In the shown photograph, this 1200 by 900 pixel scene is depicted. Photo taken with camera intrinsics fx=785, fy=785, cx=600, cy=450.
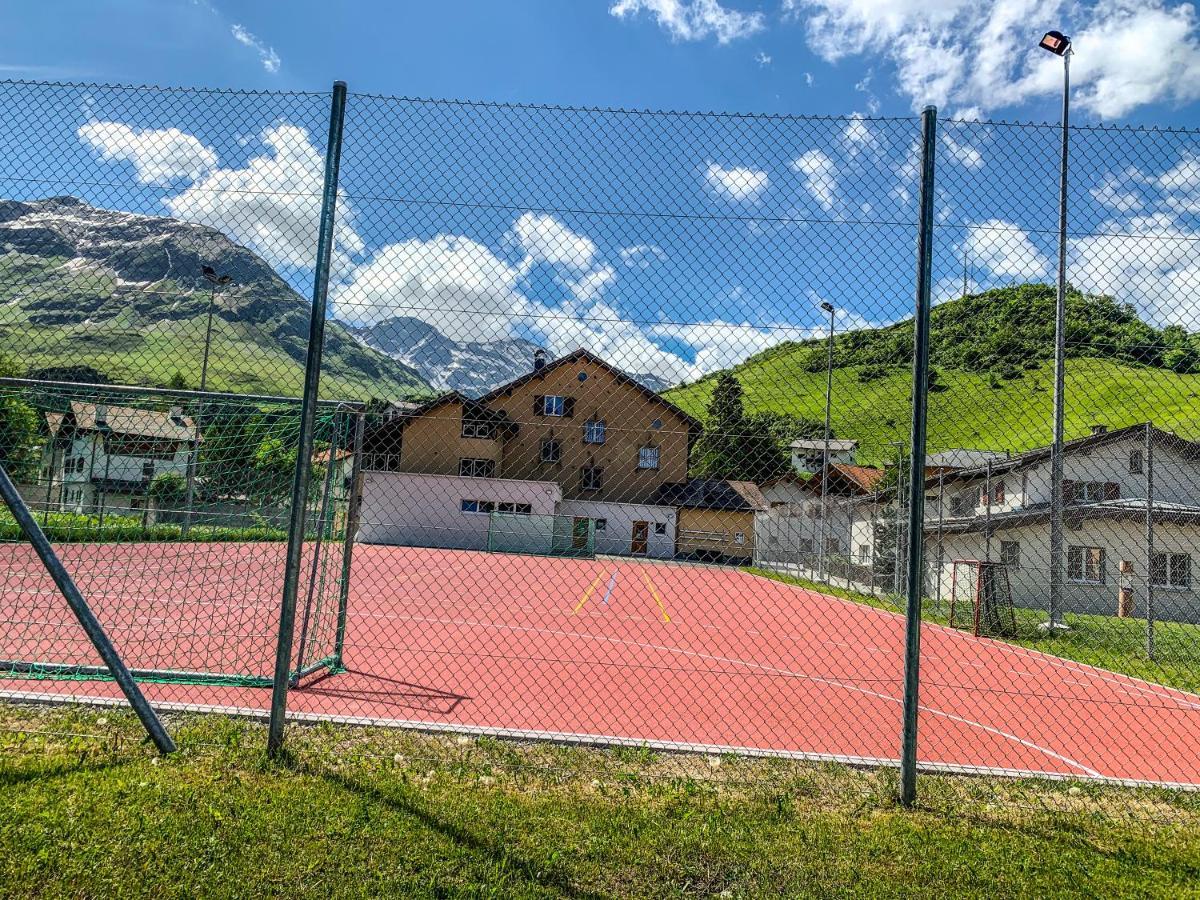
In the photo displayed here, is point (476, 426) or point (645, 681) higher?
point (476, 426)

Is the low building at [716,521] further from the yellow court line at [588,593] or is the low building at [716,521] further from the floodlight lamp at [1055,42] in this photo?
the floodlight lamp at [1055,42]

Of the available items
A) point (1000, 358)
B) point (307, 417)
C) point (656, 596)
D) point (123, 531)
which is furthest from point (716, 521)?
point (307, 417)

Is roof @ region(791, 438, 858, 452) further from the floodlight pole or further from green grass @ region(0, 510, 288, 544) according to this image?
green grass @ region(0, 510, 288, 544)

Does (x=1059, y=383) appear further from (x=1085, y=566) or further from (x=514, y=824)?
(x=1085, y=566)

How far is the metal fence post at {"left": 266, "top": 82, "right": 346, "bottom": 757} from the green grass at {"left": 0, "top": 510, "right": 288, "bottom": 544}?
140 inches

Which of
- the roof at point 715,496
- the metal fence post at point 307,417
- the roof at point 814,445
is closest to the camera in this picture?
the metal fence post at point 307,417

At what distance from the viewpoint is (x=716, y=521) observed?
19.9m

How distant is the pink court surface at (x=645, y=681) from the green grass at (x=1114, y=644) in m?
0.46

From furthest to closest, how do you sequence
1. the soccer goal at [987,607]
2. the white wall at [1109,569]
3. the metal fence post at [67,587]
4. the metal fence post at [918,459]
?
the white wall at [1109,569] → the soccer goal at [987,607] → the metal fence post at [918,459] → the metal fence post at [67,587]

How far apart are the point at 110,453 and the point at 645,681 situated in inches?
235

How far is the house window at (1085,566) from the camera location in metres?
21.2

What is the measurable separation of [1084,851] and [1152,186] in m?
3.80

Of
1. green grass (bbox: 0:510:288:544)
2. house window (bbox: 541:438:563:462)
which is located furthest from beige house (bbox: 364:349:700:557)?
green grass (bbox: 0:510:288:544)

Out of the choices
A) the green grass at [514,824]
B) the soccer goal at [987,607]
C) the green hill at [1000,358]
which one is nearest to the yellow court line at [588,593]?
the soccer goal at [987,607]
